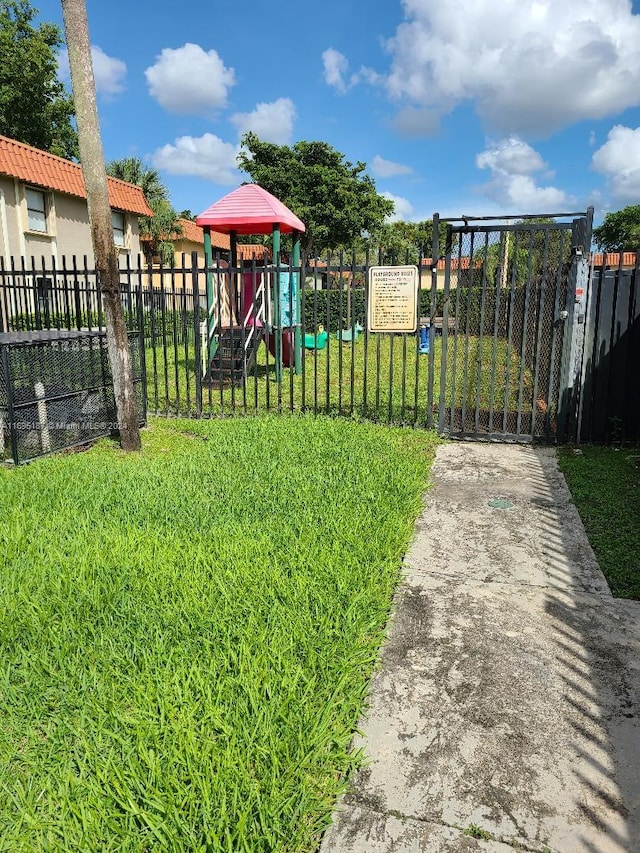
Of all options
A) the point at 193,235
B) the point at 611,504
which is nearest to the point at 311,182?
the point at 193,235

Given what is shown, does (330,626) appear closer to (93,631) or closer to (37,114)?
(93,631)

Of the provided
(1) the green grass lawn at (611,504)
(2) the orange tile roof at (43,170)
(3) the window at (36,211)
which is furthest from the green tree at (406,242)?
(3) the window at (36,211)

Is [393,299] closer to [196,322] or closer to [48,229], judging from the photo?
[196,322]

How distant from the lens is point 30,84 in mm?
24875

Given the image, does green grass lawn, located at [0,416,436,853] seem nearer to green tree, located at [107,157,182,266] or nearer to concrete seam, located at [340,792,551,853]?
concrete seam, located at [340,792,551,853]

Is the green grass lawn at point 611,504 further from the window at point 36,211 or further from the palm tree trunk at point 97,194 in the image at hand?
the window at point 36,211

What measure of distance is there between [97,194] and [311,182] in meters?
32.3

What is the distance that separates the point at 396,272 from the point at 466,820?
6162 millimetres

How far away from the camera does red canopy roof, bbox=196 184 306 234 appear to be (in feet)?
40.0

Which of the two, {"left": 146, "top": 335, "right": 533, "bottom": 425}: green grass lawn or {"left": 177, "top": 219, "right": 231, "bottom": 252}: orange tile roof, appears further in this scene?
{"left": 177, "top": 219, "right": 231, "bottom": 252}: orange tile roof

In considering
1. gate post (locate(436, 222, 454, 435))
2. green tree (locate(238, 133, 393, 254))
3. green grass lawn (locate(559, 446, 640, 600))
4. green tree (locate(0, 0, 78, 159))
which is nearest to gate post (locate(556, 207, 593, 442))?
green grass lawn (locate(559, 446, 640, 600))

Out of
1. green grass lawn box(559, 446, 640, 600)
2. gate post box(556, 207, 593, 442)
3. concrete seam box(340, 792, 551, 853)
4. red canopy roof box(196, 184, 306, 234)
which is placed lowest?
concrete seam box(340, 792, 551, 853)

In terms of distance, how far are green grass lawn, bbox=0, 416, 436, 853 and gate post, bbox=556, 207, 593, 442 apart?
2653 mm

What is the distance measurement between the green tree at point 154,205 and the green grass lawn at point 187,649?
32394 mm
